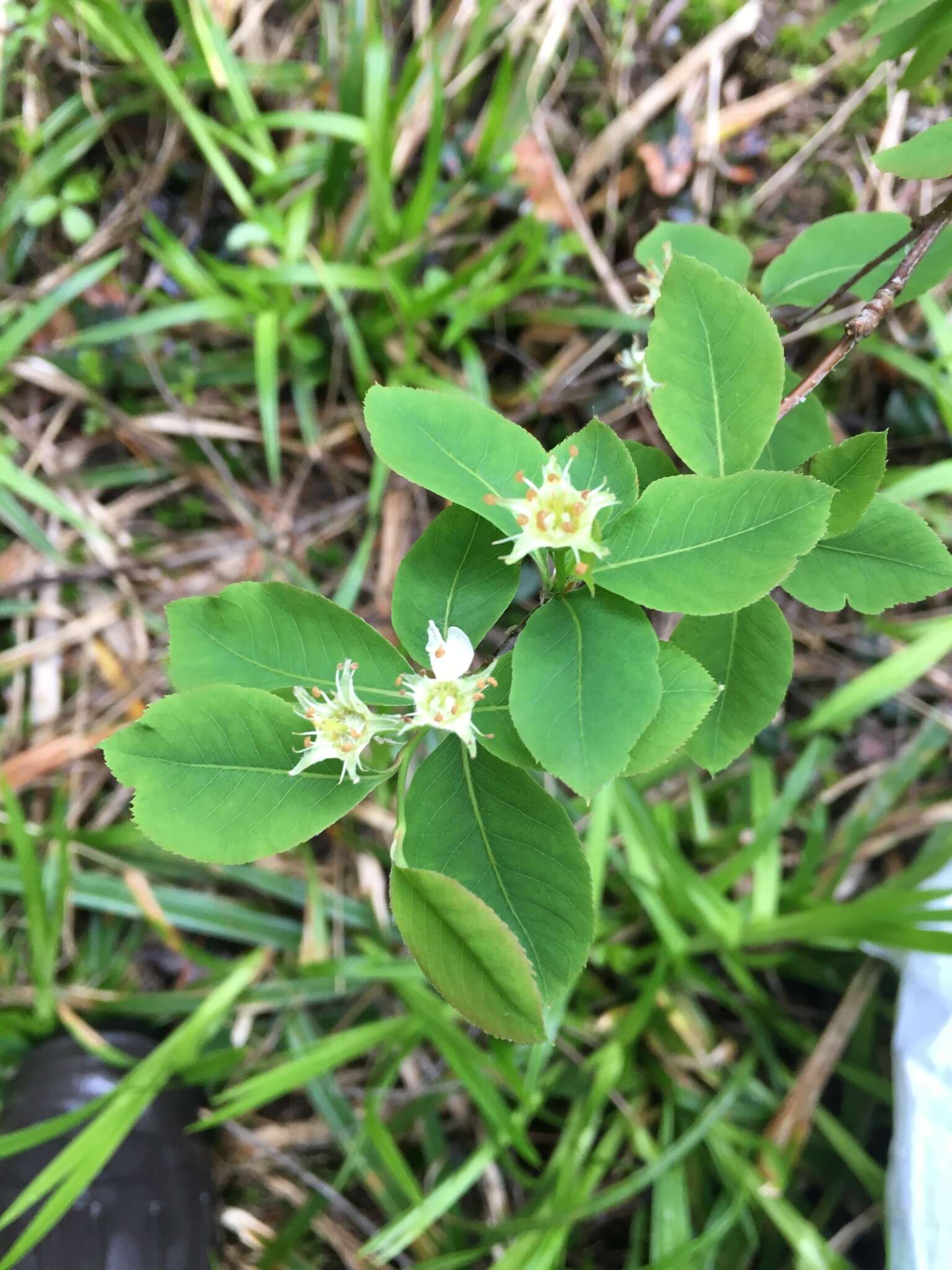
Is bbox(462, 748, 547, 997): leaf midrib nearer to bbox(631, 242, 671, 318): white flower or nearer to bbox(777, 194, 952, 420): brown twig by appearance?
bbox(777, 194, 952, 420): brown twig

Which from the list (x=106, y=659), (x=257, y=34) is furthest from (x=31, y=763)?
(x=257, y=34)

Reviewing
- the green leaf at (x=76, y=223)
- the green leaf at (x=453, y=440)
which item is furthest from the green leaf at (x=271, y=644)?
the green leaf at (x=76, y=223)

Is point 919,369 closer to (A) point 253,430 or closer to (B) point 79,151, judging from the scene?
(A) point 253,430

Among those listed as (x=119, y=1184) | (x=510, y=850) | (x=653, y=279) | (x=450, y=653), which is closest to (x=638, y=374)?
(x=653, y=279)

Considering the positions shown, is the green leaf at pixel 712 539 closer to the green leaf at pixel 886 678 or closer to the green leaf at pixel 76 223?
the green leaf at pixel 886 678

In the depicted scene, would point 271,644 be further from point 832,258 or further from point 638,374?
point 832,258

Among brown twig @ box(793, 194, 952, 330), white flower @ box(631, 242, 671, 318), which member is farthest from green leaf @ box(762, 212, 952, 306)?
white flower @ box(631, 242, 671, 318)
